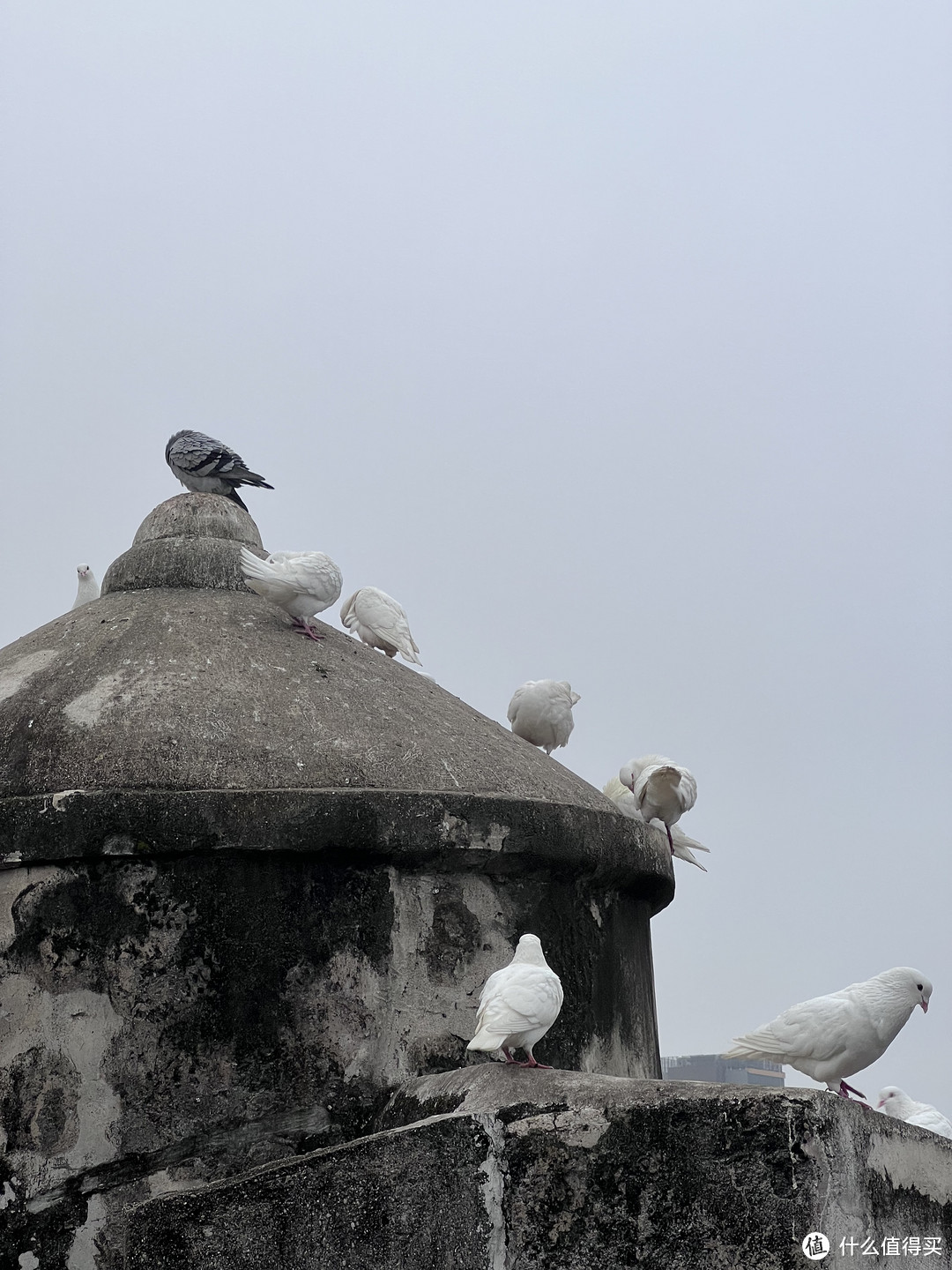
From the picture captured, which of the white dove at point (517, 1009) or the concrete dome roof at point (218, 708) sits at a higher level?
the concrete dome roof at point (218, 708)

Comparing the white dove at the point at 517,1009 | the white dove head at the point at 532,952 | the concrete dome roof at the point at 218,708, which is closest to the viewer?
the white dove at the point at 517,1009

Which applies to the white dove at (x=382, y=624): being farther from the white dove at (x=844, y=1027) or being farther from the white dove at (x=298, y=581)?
the white dove at (x=844, y=1027)

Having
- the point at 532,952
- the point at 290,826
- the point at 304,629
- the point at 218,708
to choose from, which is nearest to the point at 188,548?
the point at 304,629

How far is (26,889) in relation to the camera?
5086 millimetres

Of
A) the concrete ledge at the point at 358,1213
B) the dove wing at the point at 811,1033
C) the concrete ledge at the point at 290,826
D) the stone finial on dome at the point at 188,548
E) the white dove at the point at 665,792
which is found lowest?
the concrete ledge at the point at 358,1213

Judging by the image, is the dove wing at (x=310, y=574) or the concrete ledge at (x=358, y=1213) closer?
the concrete ledge at (x=358, y=1213)

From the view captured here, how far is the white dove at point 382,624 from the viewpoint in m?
7.25

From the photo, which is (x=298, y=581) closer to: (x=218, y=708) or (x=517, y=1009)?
(x=218, y=708)

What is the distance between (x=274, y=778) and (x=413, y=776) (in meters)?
0.53

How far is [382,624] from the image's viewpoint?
727 cm

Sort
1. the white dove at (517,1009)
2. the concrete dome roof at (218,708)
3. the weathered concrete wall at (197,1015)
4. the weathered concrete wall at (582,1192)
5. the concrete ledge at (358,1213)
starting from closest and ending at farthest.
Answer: the weathered concrete wall at (582,1192) < the concrete ledge at (358,1213) < the white dove at (517,1009) < the weathered concrete wall at (197,1015) < the concrete dome roof at (218,708)

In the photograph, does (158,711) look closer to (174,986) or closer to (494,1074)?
(174,986)

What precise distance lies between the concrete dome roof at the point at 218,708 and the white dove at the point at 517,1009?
38.6 inches

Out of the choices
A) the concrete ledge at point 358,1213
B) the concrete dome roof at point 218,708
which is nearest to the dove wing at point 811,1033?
the concrete dome roof at point 218,708
